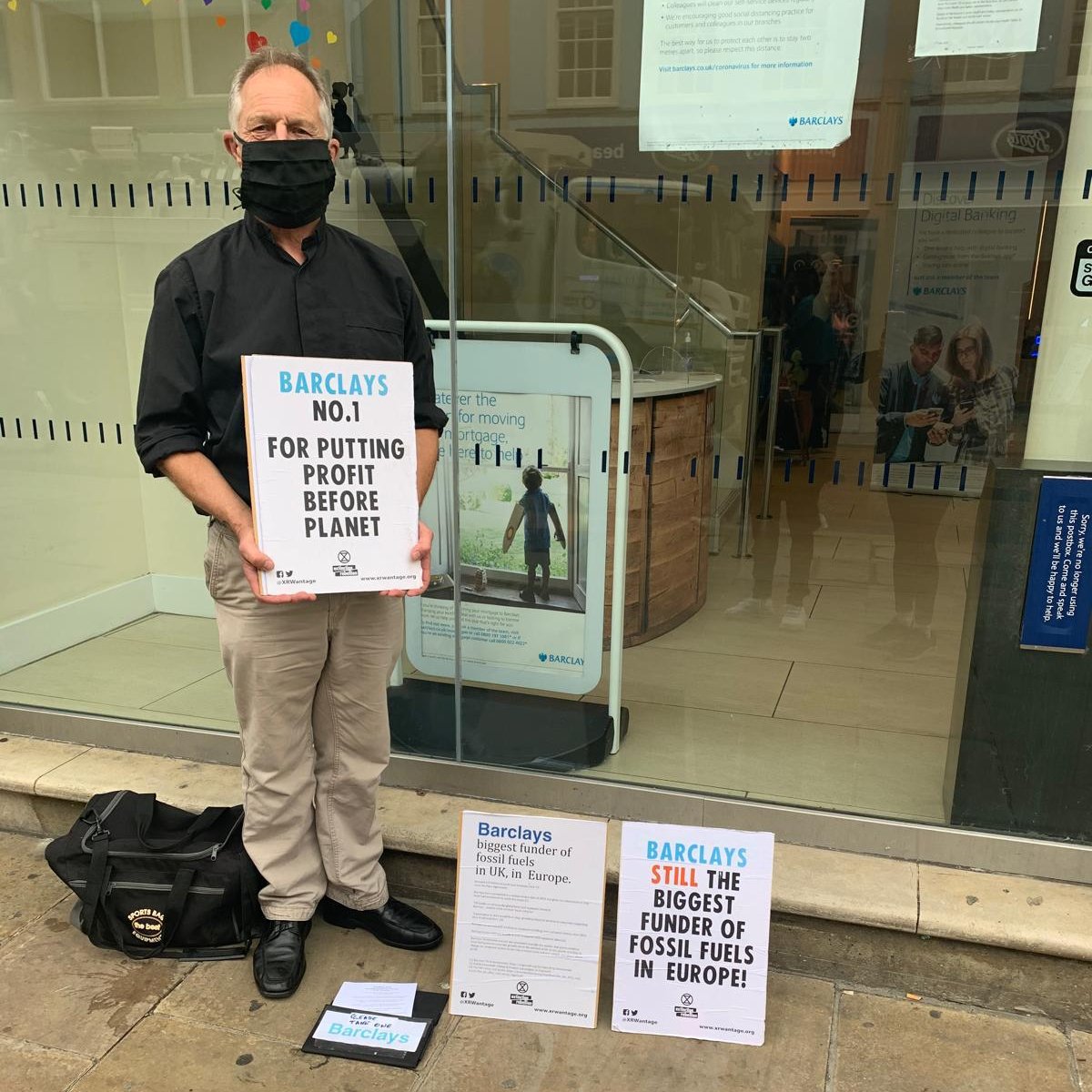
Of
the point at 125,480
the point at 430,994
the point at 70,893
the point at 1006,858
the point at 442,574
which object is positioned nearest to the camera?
the point at 430,994

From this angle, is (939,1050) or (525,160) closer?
(939,1050)

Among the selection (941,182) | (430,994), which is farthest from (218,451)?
(941,182)

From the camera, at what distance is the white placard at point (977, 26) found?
7.97ft

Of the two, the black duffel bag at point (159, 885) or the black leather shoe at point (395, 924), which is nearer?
the black duffel bag at point (159, 885)

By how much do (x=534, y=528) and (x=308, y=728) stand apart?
1028 mm

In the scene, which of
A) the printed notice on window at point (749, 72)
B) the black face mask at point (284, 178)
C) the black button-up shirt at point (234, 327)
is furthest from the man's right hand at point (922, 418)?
the black face mask at point (284, 178)

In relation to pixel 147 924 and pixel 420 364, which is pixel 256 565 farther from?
pixel 147 924

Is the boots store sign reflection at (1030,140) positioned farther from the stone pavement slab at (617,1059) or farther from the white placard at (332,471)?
the stone pavement slab at (617,1059)

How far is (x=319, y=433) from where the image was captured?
2162mm

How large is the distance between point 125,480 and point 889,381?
3286 mm

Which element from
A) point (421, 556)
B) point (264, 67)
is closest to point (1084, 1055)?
point (421, 556)

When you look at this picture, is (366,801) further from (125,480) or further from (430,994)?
(125,480)

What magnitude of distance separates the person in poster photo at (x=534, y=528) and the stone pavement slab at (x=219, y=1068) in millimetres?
1491

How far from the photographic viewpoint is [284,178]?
2.13 m
